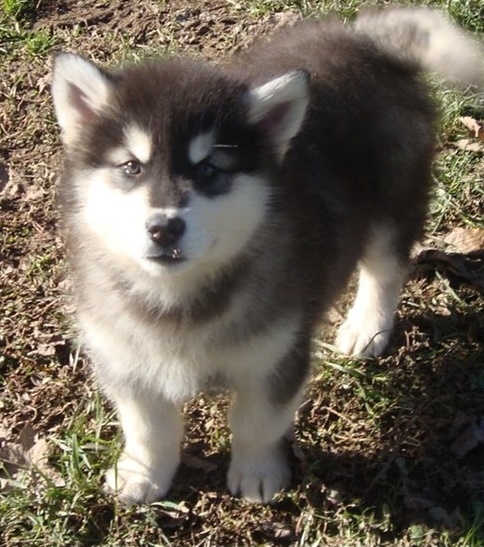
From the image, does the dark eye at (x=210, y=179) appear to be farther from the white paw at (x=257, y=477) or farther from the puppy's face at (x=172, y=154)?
the white paw at (x=257, y=477)

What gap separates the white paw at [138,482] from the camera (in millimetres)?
4078

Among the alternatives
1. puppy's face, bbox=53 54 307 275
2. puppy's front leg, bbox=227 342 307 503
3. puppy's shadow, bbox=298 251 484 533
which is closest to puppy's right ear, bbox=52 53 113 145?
puppy's face, bbox=53 54 307 275

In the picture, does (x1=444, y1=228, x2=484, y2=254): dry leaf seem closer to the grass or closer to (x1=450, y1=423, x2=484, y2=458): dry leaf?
the grass

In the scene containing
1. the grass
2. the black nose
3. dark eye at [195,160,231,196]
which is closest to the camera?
the black nose

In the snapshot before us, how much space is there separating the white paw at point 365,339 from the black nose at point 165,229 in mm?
1783

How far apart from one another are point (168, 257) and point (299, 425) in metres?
1.56

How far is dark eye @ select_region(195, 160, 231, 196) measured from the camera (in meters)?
3.15

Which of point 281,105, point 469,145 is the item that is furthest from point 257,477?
point 469,145

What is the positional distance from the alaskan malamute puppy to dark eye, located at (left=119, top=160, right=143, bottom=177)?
0.02 meters

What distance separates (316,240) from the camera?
375cm

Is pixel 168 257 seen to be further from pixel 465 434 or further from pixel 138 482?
pixel 465 434

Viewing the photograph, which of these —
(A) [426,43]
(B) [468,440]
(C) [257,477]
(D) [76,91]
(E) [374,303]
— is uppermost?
(D) [76,91]

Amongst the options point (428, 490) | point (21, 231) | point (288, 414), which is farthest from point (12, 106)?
point (428, 490)

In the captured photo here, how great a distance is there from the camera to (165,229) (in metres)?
3.03
